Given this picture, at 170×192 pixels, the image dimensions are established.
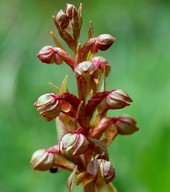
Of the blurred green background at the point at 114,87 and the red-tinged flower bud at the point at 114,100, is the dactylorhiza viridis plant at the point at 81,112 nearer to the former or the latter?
the red-tinged flower bud at the point at 114,100

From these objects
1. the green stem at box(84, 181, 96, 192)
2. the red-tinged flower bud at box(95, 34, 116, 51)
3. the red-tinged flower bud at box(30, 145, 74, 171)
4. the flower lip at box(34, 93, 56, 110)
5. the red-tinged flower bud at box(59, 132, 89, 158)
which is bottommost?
the green stem at box(84, 181, 96, 192)

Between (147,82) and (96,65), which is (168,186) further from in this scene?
(147,82)

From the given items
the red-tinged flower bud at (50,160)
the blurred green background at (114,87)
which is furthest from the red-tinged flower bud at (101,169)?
the blurred green background at (114,87)

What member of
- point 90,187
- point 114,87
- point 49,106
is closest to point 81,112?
point 49,106

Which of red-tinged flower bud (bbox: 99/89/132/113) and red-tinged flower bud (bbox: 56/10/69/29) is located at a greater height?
red-tinged flower bud (bbox: 56/10/69/29)

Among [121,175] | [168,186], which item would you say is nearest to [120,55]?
[121,175]

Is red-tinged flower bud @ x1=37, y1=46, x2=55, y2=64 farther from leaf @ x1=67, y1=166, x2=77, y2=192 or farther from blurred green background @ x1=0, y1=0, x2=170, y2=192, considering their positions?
blurred green background @ x1=0, y1=0, x2=170, y2=192

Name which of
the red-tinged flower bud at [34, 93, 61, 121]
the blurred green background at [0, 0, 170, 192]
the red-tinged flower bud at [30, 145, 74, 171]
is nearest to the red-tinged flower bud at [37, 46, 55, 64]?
the red-tinged flower bud at [34, 93, 61, 121]
